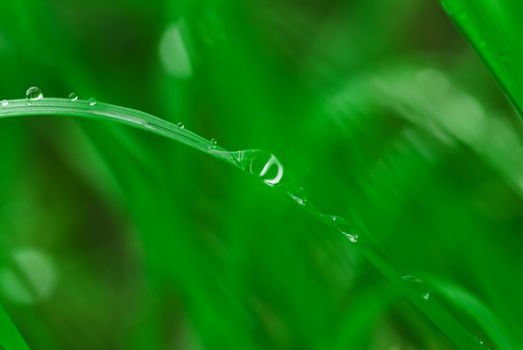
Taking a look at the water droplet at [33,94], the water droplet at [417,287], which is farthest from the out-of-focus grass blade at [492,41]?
the water droplet at [33,94]

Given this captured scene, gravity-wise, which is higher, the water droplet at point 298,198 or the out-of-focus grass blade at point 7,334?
the out-of-focus grass blade at point 7,334

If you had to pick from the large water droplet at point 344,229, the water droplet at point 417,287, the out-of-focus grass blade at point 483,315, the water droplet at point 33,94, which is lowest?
the out-of-focus grass blade at point 483,315

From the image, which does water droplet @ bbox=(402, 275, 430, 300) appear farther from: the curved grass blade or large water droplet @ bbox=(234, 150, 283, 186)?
large water droplet @ bbox=(234, 150, 283, 186)

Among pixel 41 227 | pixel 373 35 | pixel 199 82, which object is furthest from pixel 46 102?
pixel 373 35

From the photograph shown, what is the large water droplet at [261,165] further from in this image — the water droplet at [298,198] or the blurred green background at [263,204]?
the blurred green background at [263,204]

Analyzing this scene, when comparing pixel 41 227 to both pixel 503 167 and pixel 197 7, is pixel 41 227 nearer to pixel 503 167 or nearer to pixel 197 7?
pixel 197 7

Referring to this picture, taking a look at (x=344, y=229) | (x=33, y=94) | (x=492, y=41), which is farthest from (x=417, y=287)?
(x=33, y=94)

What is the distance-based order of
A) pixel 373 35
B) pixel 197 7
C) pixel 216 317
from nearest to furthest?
pixel 216 317 < pixel 197 7 < pixel 373 35
